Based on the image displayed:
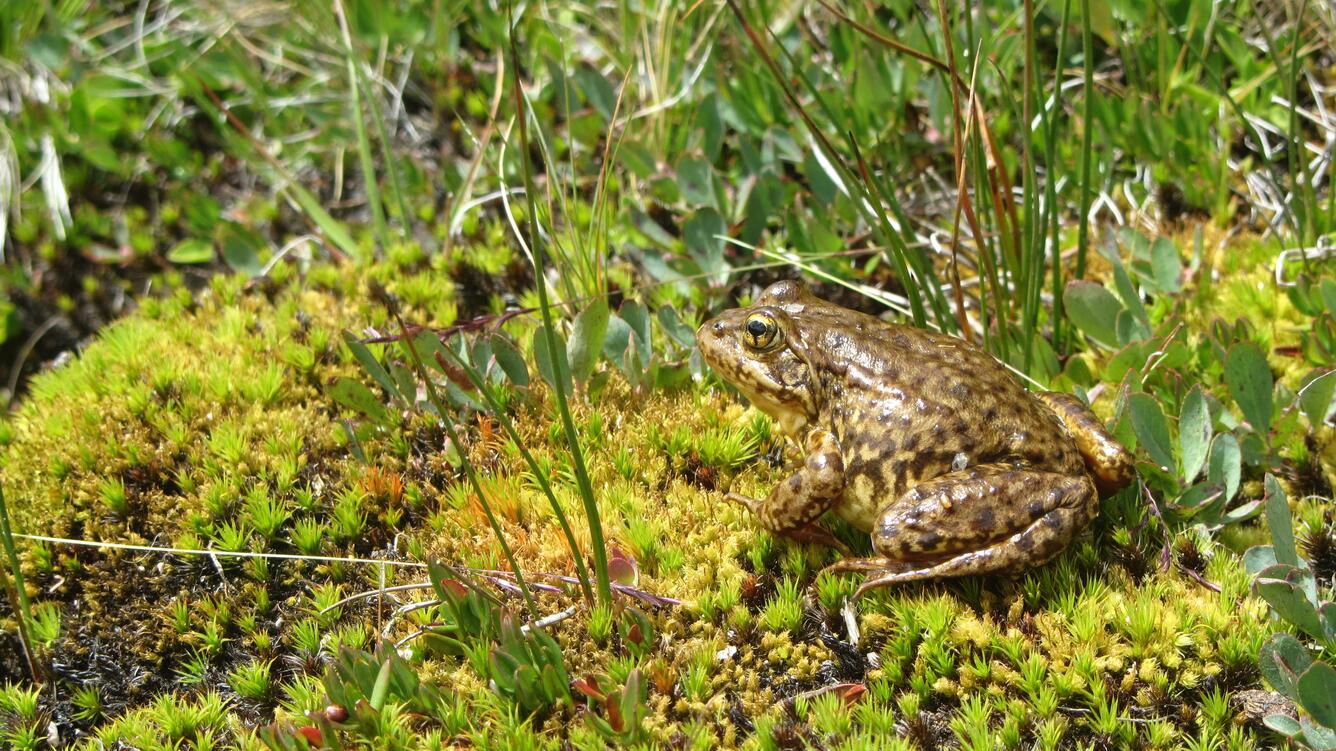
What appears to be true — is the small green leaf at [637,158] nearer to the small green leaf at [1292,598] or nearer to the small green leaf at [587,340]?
the small green leaf at [587,340]

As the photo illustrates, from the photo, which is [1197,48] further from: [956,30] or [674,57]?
[674,57]

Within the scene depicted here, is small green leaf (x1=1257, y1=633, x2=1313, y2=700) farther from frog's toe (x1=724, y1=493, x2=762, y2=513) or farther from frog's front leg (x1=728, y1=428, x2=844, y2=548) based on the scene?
frog's toe (x1=724, y1=493, x2=762, y2=513)

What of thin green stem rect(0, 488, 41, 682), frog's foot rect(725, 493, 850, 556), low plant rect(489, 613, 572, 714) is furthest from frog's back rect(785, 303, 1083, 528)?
thin green stem rect(0, 488, 41, 682)

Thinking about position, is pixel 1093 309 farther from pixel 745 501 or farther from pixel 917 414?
pixel 745 501

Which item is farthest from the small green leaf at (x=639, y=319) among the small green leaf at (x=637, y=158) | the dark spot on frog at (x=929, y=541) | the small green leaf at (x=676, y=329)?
the dark spot on frog at (x=929, y=541)

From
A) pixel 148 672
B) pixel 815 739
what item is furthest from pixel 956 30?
pixel 148 672
